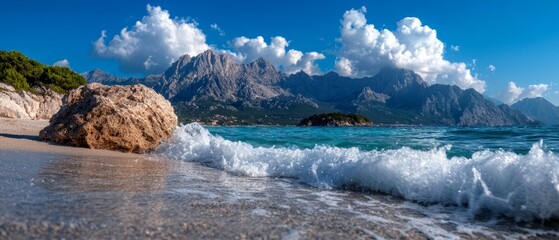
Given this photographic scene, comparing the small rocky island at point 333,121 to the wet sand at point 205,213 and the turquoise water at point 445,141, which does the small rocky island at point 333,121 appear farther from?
the wet sand at point 205,213

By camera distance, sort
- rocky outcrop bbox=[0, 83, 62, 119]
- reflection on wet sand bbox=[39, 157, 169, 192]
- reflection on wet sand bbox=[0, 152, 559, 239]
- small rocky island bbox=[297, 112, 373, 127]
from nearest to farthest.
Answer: reflection on wet sand bbox=[0, 152, 559, 239] < reflection on wet sand bbox=[39, 157, 169, 192] < rocky outcrop bbox=[0, 83, 62, 119] < small rocky island bbox=[297, 112, 373, 127]

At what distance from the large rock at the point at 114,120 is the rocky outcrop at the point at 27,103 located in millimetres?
29852

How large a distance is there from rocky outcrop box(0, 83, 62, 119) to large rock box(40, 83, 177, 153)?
29852 mm

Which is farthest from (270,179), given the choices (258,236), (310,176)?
(258,236)

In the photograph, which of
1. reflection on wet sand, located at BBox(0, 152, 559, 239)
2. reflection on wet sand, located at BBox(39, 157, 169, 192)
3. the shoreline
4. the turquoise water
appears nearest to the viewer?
reflection on wet sand, located at BBox(0, 152, 559, 239)

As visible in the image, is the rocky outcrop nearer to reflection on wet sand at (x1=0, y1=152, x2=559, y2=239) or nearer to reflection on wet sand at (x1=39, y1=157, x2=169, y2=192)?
reflection on wet sand at (x1=39, y1=157, x2=169, y2=192)

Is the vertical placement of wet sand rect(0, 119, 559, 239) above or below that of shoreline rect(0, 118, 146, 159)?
below

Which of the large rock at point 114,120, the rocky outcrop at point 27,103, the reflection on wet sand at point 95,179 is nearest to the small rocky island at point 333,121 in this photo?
the rocky outcrop at point 27,103

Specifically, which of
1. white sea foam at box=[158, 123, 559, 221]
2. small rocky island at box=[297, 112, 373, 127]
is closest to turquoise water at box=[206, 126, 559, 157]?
white sea foam at box=[158, 123, 559, 221]

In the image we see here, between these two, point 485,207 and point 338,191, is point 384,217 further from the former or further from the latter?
point 338,191

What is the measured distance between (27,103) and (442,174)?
51695mm

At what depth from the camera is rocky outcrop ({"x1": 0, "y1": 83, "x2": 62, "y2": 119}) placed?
129 ft

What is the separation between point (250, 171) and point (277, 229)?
216 inches

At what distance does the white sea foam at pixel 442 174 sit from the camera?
5.30 meters
